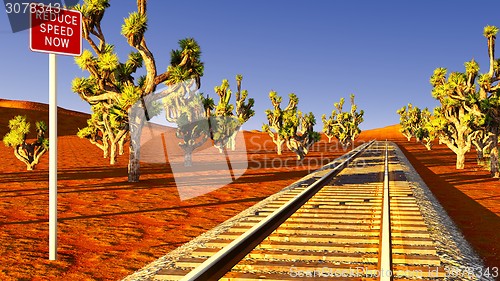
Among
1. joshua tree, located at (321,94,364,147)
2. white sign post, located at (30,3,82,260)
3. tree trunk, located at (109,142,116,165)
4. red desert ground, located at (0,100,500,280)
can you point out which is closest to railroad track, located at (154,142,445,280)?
red desert ground, located at (0,100,500,280)

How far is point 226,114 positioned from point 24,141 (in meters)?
19.9

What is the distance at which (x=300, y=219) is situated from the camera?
956 cm

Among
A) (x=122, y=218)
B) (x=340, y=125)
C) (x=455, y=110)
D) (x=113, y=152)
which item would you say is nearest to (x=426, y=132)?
(x=340, y=125)

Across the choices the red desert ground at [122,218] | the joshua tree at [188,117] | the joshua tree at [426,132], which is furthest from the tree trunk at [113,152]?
the joshua tree at [426,132]

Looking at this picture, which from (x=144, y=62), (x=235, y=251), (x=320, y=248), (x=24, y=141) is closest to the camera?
(x=235, y=251)

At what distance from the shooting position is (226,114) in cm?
4206

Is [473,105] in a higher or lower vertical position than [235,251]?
higher

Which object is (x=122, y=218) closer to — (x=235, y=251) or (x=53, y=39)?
(x=53, y=39)

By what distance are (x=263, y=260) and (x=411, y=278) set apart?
2.10 m

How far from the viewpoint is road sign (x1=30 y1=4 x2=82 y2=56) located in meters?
6.46

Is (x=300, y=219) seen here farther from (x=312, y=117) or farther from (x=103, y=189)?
(x=312, y=117)

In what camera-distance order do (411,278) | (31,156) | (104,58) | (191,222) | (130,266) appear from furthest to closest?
(31,156), (104,58), (191,222), (130,266), (411,278)

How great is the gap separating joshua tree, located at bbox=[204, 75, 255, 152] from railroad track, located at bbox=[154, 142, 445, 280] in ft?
95.2

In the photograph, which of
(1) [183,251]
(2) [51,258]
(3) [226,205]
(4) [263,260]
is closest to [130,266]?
(1) [183,251]
